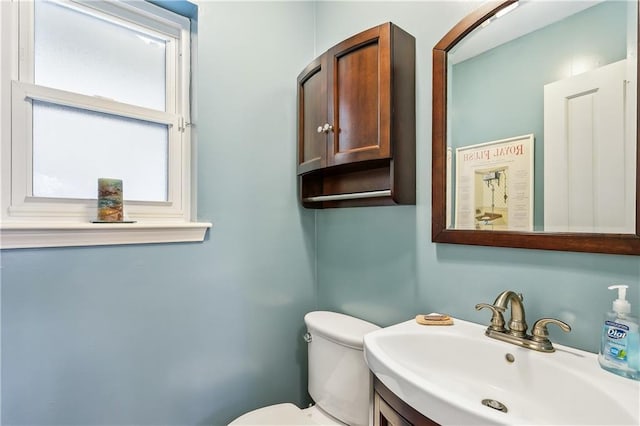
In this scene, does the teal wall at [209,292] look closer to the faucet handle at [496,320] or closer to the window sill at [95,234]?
the window sill at [95,234]

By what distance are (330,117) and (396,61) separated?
0.32 meters

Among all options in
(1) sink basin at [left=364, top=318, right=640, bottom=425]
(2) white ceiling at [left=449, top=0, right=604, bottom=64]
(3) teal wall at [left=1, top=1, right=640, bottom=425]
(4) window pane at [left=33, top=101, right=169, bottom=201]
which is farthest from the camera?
(4) window pane at [left=33, top=101, right=169, bottom=201]

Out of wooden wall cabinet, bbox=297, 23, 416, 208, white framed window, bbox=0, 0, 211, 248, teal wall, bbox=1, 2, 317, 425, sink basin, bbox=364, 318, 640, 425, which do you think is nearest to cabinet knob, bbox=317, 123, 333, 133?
wooden wall cabinet, bbox=297, 23, 416, 208

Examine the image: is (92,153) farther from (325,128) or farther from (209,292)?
(325,128)

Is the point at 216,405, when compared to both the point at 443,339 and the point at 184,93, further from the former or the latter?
the point at 184,93

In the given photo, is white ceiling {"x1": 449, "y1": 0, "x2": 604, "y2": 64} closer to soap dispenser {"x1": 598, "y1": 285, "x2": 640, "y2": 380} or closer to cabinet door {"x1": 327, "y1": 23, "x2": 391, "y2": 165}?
cabinet door {"x1": 327, "y1": 23, "x2": 391, "y2": 165}

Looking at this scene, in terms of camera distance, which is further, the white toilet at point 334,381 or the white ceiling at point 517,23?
the white toilet at point 334,381

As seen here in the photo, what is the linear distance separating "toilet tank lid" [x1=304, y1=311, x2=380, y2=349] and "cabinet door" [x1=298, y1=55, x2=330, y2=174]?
67cm

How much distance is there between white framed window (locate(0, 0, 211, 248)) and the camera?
1041 millimetres

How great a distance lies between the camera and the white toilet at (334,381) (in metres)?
1.18

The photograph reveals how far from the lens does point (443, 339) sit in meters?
0.96

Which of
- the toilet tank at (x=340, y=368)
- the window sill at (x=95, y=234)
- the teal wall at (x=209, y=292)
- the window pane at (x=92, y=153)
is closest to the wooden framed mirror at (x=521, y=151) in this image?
the toilet tank at (x=340, y=368)

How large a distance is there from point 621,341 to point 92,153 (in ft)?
5.45

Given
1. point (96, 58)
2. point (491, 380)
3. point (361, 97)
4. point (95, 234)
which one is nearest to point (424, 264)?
point (491, 380)
